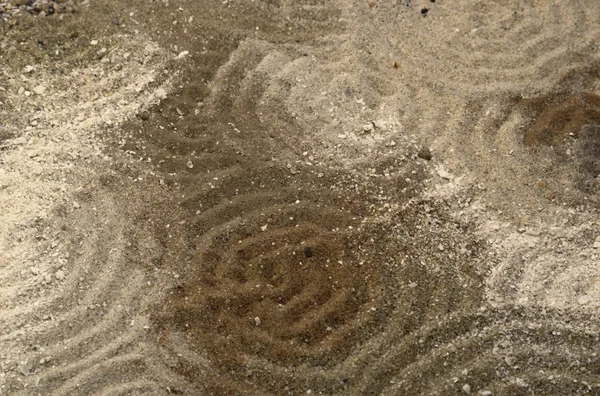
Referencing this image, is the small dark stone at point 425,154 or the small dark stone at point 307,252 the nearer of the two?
the small dark stone at point 307,252

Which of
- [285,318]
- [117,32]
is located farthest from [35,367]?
[117,32]

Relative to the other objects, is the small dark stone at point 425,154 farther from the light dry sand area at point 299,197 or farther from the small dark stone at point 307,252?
the small dark stone at point 307,252

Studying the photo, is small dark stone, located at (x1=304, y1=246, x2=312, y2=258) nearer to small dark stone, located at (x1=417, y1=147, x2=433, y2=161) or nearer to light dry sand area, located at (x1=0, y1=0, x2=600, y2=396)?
light dry sand area, located at (x1=0, y1=0, x2=600, y2=396)

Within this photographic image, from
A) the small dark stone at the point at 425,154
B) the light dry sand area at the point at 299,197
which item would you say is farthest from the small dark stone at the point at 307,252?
the small dark stone at the point at 425,154

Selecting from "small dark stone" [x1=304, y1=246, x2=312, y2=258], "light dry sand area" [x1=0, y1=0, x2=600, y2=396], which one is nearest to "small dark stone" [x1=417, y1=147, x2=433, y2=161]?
"light dry sand area" [x1=0, y1=0, x2=600, y2=396]

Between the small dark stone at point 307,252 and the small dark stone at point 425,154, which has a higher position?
the small dark stone at point 425,154

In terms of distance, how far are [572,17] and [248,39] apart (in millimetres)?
3261

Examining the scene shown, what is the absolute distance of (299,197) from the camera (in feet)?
16.9

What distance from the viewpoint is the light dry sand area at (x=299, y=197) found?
4363 mm

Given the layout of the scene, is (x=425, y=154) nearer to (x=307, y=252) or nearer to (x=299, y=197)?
(x=299, y=197)

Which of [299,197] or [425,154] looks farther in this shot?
[425,154]

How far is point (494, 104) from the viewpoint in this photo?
222 inches

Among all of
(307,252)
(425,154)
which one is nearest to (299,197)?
(307,252)

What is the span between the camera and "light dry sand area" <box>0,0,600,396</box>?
14.3ft
